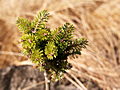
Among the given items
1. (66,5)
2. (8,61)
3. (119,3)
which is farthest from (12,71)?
(119,3)

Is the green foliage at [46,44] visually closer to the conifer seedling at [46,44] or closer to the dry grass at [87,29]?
the conifer seedling at [46,44]

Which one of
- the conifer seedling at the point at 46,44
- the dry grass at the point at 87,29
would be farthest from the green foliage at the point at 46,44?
the dry grass at the point at 87,29

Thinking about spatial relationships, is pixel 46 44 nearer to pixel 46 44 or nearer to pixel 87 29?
pixel 46 44

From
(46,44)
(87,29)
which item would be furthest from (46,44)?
(87,29)

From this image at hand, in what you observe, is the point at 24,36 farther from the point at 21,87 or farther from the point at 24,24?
the point at 21,87

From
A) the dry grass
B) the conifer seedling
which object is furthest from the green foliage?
the dry grass

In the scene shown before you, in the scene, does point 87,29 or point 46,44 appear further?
point 87,29
